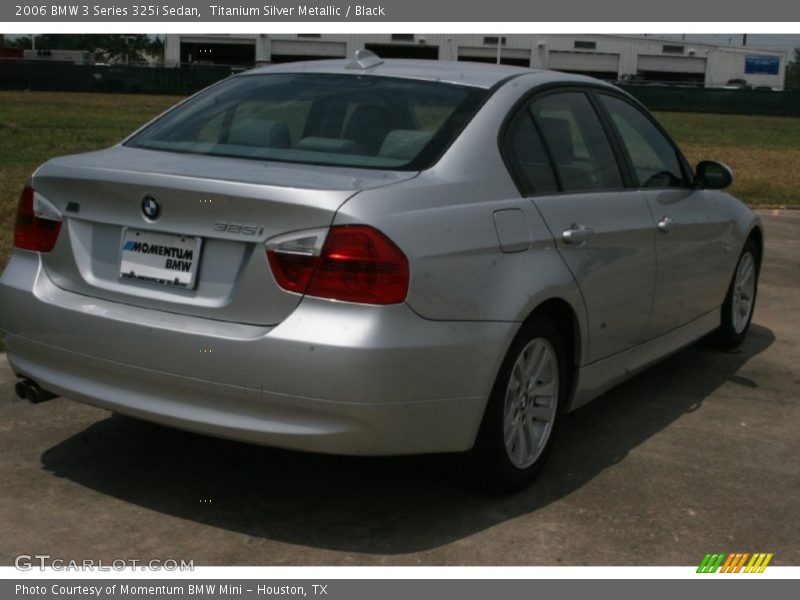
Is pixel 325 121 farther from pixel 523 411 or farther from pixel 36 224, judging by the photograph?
pixel 523 411

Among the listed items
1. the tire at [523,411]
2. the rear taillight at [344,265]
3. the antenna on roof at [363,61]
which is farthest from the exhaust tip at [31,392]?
the antenna on roof at [363,61]

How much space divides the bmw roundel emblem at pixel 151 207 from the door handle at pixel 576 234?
157cm

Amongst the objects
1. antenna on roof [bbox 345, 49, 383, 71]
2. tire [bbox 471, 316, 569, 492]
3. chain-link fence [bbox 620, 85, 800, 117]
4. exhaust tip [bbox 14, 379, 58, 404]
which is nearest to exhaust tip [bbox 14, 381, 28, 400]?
exhaust tip [bbox 14, 379, 58, 404]

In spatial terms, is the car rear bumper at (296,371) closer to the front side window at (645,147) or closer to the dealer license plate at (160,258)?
the dealer license plate at (160,258)

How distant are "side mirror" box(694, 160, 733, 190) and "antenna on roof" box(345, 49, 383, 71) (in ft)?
6.37

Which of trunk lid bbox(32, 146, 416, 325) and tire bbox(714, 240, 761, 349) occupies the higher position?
trunk lid bbox(32, 146, 416, 325)

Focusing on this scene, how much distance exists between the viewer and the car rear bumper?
3723 millimetres

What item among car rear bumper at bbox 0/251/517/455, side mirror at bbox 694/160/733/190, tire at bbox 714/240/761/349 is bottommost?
tire at bbox 714/240/761/349

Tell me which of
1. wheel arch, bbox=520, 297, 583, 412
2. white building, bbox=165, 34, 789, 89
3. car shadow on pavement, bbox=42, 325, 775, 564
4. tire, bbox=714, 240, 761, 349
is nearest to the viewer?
car shadow on pavement, bbox=42, 325, 775, 564

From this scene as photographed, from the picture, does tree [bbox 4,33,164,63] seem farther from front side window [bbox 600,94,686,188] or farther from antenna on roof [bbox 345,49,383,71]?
antenna on roof [bbox 345,49,383,71]

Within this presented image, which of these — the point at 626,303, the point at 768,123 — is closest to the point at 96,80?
the point at 768,123

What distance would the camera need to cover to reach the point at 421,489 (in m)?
4.53

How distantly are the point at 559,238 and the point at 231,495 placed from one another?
5.17ft
